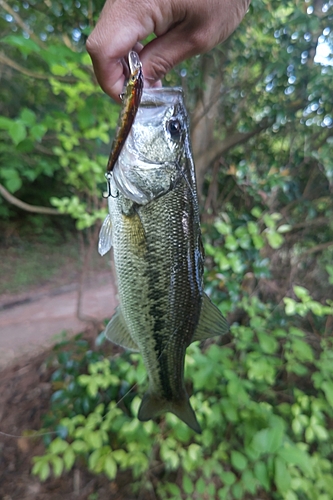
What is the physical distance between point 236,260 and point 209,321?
0.91 m

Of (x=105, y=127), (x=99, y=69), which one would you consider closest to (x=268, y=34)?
(x=105, y=127)

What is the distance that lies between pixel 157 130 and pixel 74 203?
57.6 inches

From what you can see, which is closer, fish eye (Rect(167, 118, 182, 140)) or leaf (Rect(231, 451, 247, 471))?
fish eye (Rect(167, 118, 182, 140))

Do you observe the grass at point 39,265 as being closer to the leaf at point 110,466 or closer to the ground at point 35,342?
the ground at point 35,342

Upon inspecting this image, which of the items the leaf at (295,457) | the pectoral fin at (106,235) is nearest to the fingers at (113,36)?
the pectoral fin at (106,235)

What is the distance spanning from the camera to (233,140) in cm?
281

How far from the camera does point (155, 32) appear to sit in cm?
100

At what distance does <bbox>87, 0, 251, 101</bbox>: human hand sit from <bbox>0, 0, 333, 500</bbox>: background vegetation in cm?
58

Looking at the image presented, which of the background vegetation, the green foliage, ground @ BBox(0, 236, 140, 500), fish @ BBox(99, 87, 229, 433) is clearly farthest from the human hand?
ground @ BBox(0, 236, 140, 500)

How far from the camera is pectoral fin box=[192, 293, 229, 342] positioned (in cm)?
117

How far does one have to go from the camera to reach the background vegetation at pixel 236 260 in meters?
1.71

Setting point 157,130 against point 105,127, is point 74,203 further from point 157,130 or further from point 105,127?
point 157,130

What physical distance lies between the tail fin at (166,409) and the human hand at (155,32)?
1256 mm

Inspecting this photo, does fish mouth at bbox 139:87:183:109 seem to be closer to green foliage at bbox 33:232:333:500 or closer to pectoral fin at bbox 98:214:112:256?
pectoral fin at bbox 98:214:112:256
